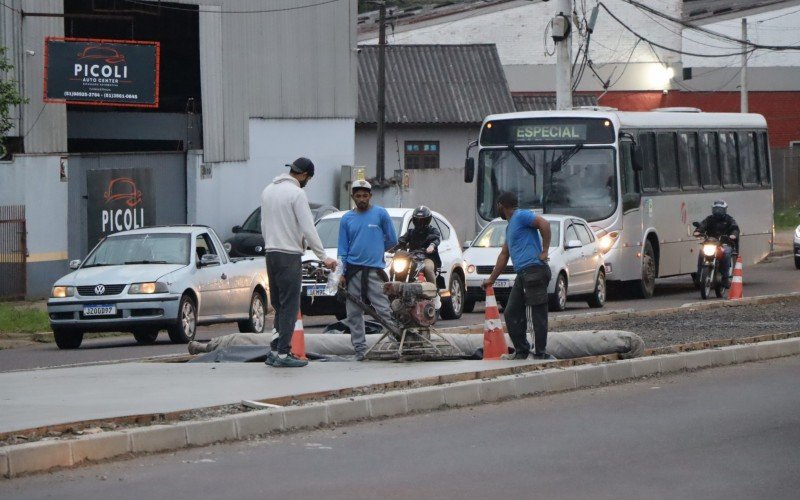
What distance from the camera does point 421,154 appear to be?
186 ft

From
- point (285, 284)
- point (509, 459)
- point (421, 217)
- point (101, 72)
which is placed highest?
point (101, 72)

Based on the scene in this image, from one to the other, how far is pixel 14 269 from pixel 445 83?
101ft

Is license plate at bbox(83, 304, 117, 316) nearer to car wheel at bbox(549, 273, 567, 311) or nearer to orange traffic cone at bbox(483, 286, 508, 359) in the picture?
orange traffic cone at bbox(483, 286, 508, 359)

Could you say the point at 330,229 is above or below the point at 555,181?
below

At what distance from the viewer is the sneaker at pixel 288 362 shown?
13.6 meters

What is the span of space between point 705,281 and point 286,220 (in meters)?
14.7

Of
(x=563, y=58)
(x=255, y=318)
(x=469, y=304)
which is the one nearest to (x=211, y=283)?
(x=255, y=318)

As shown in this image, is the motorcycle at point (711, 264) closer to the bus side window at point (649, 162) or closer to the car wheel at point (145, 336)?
the bus side window at point (649, 162)

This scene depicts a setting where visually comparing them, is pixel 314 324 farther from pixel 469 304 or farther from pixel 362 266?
pixel 362 266

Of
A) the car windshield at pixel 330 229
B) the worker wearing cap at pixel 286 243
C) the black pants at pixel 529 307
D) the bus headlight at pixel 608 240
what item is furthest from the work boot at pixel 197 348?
the bus headlight at pixel 608 240

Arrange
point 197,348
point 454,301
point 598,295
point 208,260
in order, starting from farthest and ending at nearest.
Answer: point 598,295 → point 454,301 → point 208,260 → point 197,348

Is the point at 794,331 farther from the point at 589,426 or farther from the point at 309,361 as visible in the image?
the point at 589,426

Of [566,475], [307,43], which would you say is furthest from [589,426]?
[307,43]

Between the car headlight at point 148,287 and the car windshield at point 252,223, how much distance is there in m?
15.4
